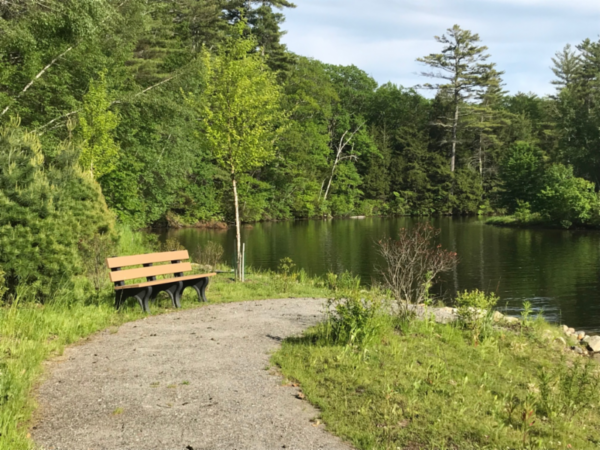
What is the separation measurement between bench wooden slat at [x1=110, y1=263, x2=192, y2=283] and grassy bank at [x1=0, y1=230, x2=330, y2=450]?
52 centimetres

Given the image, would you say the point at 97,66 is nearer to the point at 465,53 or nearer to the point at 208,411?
the point at 208,411

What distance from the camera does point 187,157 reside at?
95.9 ft

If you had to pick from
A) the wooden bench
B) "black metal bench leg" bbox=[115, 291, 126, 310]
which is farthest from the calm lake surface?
"black metal bench leg" bbox=[115, 291, 126, 310]

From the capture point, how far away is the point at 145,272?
8305mm

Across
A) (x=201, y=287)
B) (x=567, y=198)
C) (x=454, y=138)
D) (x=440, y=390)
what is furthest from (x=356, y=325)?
(x=454, y=138)

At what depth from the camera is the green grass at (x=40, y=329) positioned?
3.86m

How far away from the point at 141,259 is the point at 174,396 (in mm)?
4396

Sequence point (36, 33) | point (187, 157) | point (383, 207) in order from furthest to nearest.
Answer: point (383, 207) → point (187, 157) → point (36, 33)

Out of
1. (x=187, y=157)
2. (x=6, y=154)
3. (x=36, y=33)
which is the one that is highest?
(x=36, y=33)

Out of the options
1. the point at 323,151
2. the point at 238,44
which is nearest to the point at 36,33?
the point at 238,44

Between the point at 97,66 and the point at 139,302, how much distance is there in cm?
1560

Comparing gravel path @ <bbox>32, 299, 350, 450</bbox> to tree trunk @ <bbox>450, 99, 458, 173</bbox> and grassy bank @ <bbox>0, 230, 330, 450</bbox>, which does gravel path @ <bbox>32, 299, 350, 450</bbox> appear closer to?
grassy bank @ <bbox>0, 230, 330, 450</bbox>

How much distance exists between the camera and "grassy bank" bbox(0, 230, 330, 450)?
390cm

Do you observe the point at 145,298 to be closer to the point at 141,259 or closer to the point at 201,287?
the point at 141,259
